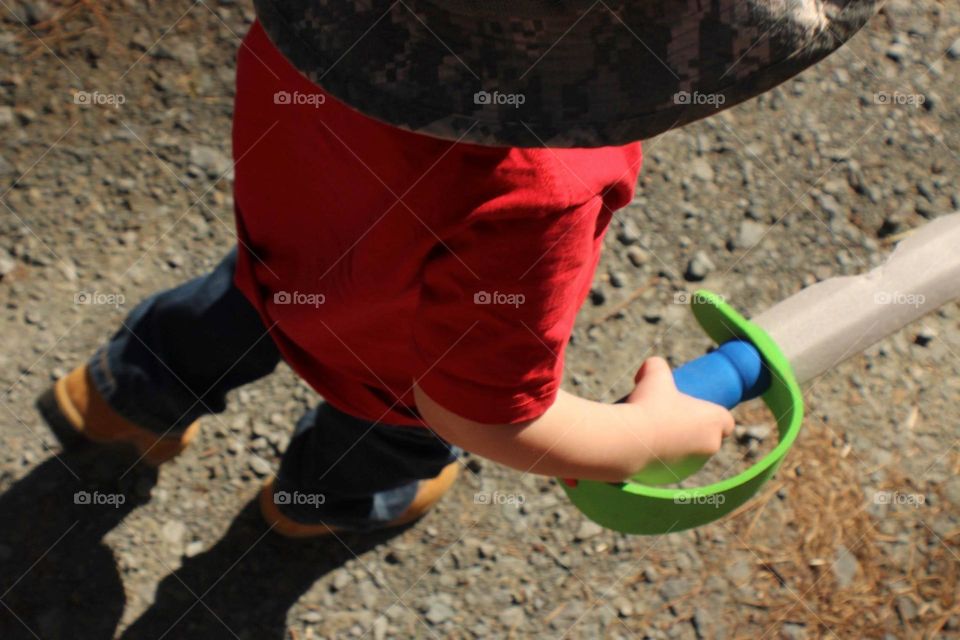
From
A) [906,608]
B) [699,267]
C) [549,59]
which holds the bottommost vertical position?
[906,608]

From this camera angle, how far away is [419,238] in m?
0.90

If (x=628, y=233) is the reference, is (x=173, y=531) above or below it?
below

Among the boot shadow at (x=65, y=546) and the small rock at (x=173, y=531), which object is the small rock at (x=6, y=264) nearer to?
the boot shadow at (x=65, y=546)

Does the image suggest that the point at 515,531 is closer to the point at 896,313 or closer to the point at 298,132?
the point at 896,313

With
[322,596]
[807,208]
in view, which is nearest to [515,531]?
[322,596]

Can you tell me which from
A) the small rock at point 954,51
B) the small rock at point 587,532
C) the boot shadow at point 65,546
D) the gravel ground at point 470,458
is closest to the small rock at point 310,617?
the gravel ground at point 470,458

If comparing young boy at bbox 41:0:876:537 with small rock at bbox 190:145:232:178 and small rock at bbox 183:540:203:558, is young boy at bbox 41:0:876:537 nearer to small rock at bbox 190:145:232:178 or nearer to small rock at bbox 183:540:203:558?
small rock at bbox 183:540:203:558

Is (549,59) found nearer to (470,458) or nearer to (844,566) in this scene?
(470,458)

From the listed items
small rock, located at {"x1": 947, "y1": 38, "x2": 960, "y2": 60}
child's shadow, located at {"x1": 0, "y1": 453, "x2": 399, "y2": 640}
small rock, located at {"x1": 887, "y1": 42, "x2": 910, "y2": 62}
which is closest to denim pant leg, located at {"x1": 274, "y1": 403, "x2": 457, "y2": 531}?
child's shadow, located at {"x1": 0, "y1": 453, "x2": 399, "y2": 640}

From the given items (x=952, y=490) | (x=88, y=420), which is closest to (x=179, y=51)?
(x=88, y=420)

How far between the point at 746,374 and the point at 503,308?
20.7 inches

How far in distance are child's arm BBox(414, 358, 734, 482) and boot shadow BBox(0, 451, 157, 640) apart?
0.84m

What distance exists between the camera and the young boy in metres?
0.70

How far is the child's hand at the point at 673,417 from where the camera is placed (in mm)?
1159
